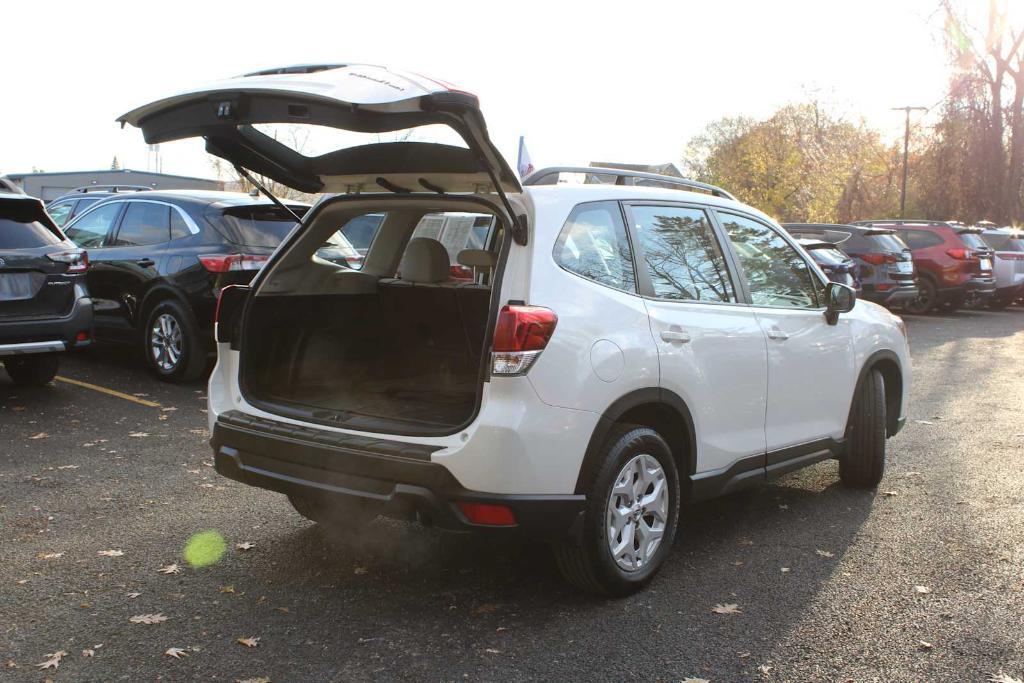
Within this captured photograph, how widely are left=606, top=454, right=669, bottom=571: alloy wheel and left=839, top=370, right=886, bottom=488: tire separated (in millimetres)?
2136

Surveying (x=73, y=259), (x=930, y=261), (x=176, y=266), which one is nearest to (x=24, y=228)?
(x=73, y=259)

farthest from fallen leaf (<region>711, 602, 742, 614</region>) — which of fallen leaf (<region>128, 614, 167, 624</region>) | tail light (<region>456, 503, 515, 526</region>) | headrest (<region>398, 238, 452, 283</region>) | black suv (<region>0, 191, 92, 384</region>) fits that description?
black suv (<region>0, 191, 92, 384</region>)

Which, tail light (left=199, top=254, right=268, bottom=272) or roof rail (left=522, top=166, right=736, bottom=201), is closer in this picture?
roof rail (left=522, top=166, right=736, bottom=201)

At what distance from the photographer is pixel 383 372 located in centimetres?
513

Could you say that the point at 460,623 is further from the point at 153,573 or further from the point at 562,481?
the point at 153,573

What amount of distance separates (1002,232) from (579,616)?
71.7 ft

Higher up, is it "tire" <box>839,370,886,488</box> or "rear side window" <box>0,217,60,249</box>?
"rear side window" <box>0,217,60,249</box>

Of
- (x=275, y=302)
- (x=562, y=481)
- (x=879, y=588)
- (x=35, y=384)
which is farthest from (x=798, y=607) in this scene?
(x=35, y=384)

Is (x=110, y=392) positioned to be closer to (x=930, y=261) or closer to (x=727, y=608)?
(x=727, y=608)

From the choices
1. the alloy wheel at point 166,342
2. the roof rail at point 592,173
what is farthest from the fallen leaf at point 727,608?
the alloy wheel at point 166,342

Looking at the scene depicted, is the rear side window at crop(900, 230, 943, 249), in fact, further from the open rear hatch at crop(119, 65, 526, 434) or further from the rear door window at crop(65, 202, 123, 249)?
the open rear hatch at crop(119, 65, 526, 434)

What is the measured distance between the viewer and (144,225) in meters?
9.56

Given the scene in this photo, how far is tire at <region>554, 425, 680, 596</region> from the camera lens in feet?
13.1

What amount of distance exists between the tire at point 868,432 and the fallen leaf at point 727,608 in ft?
7.06
